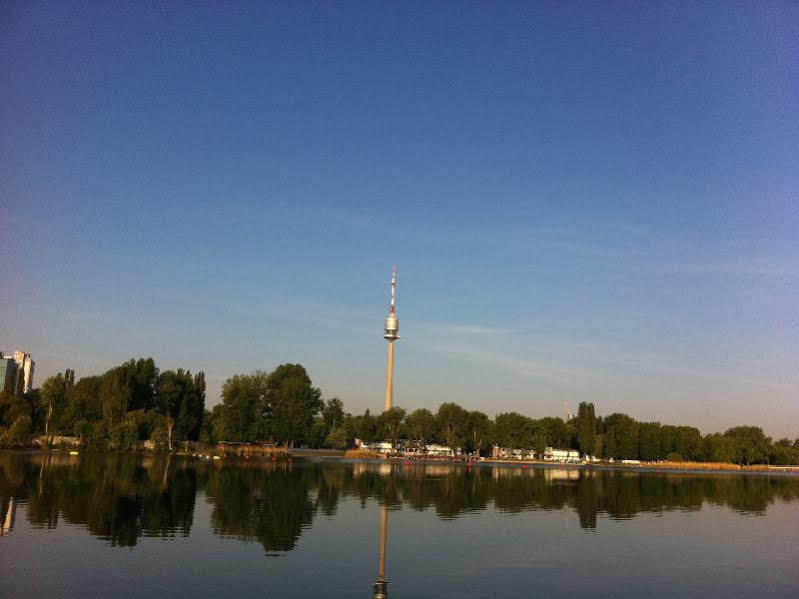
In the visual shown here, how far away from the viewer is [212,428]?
4555 inches

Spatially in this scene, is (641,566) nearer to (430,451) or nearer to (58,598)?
(58,598)

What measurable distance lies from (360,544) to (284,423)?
9696cm

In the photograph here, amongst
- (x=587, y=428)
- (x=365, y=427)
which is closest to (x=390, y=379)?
(x=365, y=427)

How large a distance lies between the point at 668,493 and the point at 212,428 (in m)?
78.0

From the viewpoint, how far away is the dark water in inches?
794

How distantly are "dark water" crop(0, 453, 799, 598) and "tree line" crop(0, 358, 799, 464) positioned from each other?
5231 centimetres

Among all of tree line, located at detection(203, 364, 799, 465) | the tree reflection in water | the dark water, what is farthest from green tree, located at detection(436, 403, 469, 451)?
the dark water

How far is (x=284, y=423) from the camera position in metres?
121

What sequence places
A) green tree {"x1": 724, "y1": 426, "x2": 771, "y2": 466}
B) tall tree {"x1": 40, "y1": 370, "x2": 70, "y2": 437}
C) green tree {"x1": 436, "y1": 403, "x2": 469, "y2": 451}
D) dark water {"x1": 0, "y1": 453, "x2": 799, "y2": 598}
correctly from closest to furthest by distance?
dark water {"x1": 0, "y1": 453, "x2": 799, "y2": 598} → tall tree {"x1": 40, "y1": 370, "x2": 70, "y2": 437} → green tree {"x1": 436, "y1": 403, "x2": 469, "y2": 451} → green tree {"x1": 724, "y1": 426, "x2": 771, "y2": 466}

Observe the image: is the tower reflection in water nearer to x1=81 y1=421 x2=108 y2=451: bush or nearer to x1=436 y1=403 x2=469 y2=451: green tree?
x1=81 y1=421 x2=108 y2=451: bush

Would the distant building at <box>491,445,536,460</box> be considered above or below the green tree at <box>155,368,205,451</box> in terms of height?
below

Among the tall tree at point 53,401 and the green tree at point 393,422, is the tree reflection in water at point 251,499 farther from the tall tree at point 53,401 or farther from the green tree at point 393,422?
the green tree at point 393,422

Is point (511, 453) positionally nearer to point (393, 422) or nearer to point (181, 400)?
point (393, 422)

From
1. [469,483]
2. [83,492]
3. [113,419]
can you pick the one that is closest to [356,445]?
[113,419]
